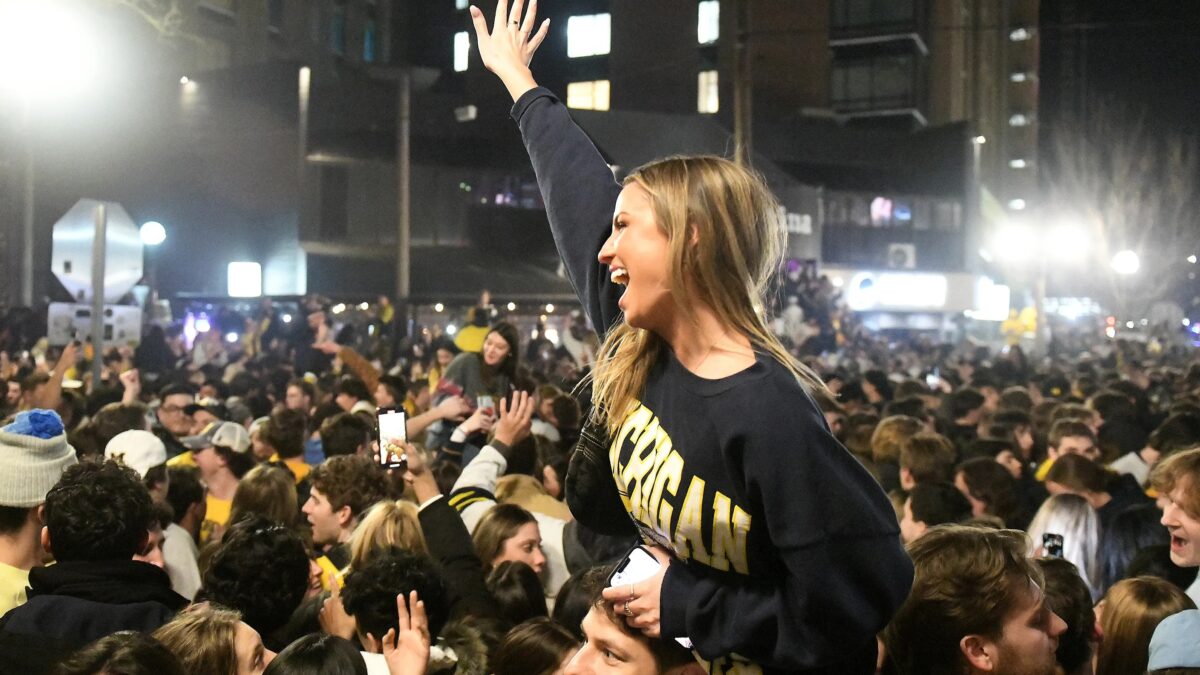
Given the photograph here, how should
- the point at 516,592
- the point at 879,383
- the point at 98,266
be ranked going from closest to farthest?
the point at 516,592, the point at 98,266, the point at 879,383

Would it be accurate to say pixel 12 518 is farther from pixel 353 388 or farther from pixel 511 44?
pixel 353 388

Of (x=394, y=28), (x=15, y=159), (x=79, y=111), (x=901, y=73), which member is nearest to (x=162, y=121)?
(x=79, y=111)

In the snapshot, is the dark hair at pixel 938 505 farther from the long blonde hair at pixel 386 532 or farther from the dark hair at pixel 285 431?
the dark hair at pixel 285 431

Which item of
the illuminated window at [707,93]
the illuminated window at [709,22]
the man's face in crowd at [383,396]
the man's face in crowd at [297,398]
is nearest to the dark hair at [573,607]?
the man's face in crowd at [383,396]

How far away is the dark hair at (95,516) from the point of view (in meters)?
3.88

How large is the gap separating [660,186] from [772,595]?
2.56 feet

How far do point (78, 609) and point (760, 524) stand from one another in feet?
7.90

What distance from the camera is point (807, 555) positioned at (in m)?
2.06

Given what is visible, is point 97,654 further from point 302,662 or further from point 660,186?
point 660,186

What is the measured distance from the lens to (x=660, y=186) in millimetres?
2346

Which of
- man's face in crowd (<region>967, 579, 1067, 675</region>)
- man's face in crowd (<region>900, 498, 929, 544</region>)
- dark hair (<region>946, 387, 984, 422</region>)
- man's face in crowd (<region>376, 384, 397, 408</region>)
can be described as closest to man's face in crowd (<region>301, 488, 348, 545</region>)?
man's face in crowd (<region>900, 498, 929, 544</region>)

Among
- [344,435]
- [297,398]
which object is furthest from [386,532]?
[297,398]

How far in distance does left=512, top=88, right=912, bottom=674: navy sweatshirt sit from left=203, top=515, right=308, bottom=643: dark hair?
2151 mm

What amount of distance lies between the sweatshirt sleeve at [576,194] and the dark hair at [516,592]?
2.32 meters
